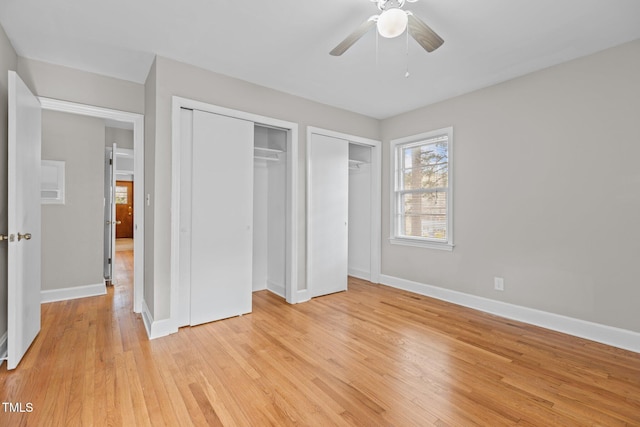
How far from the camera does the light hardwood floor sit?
5.69ft

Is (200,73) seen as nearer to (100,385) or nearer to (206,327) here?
(206,327)

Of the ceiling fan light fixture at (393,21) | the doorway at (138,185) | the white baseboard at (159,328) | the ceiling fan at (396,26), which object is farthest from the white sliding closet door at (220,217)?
the ceiling fan light fixture at (393,21)

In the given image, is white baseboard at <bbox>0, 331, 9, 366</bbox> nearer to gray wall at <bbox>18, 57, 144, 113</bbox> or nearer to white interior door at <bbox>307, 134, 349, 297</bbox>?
gray wall at <bbox>18, 57, 144, 113</bbox>

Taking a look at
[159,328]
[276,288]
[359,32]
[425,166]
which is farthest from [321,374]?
[425,166]

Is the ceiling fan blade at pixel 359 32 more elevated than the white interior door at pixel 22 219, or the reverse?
the ceiling fan blade at pixel 359 32

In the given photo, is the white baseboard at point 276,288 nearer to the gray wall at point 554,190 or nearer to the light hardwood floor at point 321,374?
the light hardwood floor at point 321,374

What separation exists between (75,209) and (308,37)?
3.80 metres

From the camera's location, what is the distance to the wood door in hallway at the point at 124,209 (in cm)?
1125

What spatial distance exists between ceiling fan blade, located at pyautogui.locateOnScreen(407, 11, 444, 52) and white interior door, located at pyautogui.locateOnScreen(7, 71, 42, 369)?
2787 mm

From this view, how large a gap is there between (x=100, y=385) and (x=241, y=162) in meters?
2.22

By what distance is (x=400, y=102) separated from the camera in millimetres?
4043

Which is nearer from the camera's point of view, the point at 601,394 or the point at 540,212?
the point at 601,394

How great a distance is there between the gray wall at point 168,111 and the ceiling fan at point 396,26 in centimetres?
145

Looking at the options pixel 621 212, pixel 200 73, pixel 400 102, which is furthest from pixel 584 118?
pixel 200 73
